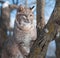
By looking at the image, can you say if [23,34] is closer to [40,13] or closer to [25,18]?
[25,18]

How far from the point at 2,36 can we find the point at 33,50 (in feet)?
7.58

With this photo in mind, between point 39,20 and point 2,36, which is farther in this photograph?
point 2,36

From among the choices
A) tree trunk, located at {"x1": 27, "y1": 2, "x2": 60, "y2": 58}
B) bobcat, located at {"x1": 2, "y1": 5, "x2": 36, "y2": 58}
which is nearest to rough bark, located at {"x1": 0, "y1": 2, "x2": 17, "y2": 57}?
bobcat, located at {"x1": 2, "y1": 5, "x2": 36, "y2": 58}

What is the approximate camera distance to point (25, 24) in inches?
93.8

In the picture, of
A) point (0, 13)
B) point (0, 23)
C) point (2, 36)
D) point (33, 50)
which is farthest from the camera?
point (0, 13)

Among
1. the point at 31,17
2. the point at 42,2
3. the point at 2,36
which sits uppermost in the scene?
the point at 42,2

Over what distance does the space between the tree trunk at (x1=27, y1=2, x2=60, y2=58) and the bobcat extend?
0.99 m

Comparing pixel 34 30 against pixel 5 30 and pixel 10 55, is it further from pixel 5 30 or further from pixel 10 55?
pixel 5 30

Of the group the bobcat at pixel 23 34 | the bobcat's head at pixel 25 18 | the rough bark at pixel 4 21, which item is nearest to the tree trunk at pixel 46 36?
the bobcat at pixel 23 34

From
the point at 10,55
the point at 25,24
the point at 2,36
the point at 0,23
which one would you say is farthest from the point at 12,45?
the point at 0,23

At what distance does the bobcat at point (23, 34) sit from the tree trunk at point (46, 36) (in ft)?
3.26

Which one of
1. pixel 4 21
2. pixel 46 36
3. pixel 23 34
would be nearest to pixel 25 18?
pixel 23 34

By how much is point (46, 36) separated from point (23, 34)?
1117mm

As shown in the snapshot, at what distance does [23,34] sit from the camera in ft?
7.73
